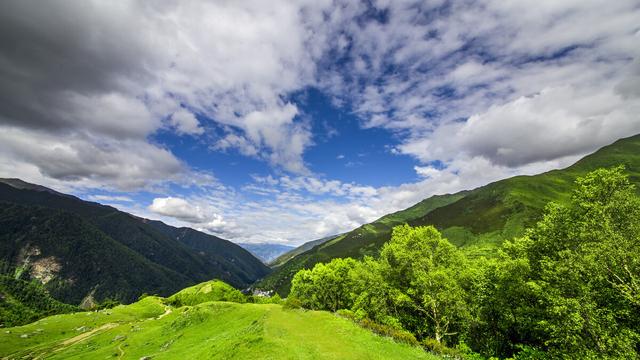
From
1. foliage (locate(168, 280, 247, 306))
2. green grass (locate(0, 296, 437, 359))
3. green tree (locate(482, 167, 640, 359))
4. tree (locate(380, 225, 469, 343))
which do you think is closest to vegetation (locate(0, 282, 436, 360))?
green grass (locate(0, 296, 437, 359))

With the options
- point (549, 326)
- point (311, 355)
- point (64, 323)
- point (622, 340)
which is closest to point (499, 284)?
point (549, 326)

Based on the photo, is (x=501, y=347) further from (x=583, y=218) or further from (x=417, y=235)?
(x=583, y=218)

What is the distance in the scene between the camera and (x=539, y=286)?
37.7 m

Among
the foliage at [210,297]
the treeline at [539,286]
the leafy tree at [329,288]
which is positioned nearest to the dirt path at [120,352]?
the leafy tree at [329,288]

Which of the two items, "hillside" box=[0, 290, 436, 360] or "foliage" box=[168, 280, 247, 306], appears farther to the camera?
"foliage" box=[168, 280, 247, 306]

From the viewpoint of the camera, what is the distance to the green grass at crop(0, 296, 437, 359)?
3273 cm

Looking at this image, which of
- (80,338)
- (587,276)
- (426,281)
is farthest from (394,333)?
(80,338)

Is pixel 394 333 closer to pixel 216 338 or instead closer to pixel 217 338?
pixel 217 338

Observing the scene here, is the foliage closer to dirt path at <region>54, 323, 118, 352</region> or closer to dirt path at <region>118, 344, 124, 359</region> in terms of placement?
dirt path at <region>54, 323, 118, 352</region>

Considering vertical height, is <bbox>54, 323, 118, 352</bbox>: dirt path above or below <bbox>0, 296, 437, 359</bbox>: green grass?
below

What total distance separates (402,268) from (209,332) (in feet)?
121

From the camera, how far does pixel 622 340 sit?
3059cm

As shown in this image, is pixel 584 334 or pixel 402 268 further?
pixel 402 268

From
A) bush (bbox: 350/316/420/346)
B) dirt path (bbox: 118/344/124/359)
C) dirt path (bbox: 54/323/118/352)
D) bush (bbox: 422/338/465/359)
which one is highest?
bush (bbox: 350/316/420/346)
